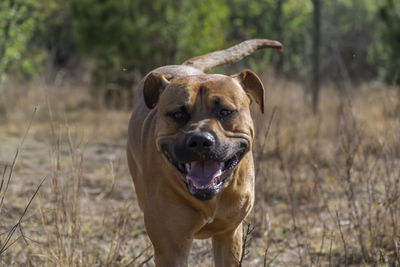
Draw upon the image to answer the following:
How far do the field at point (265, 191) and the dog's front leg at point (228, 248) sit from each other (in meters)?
0.10

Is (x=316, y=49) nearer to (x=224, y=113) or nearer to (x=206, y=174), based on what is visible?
(x=224, y=113)

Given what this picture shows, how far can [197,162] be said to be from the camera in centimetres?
277

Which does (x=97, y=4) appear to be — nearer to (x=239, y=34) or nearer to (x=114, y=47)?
(x=114, y=47)

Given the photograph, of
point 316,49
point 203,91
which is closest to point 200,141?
point 203,91

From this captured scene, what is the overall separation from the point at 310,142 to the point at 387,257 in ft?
9.68

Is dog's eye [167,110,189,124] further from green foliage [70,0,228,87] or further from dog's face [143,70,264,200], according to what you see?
green foliage [70,0,228,87]

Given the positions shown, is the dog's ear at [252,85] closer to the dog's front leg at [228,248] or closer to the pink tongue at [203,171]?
the pink tongue at [203,171]

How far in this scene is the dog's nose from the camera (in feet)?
8.47

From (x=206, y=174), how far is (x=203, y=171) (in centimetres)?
2

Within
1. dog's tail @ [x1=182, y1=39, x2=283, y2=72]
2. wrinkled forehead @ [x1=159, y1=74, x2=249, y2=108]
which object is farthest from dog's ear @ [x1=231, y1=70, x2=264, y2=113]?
dog's tail @ [x1=182, y1=39, x2=283, y2=72]

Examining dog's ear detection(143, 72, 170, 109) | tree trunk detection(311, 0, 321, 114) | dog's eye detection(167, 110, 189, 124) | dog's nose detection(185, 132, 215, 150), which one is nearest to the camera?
dog's nose detection(185, 132, 215, 150)

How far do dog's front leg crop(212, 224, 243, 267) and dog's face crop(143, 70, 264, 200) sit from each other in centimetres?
58

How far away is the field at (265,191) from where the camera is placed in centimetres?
359

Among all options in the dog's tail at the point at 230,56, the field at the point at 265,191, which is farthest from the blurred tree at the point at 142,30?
the dog's tail at the point at 230,56
